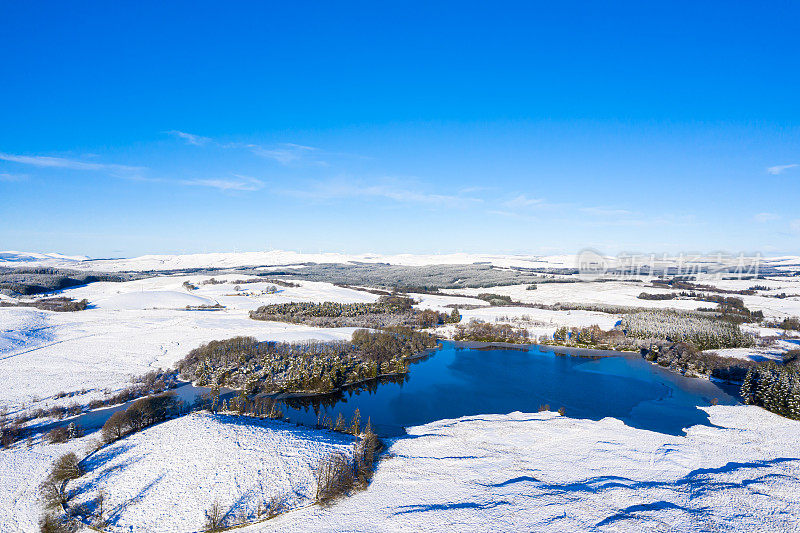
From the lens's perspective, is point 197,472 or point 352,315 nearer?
point 197,472

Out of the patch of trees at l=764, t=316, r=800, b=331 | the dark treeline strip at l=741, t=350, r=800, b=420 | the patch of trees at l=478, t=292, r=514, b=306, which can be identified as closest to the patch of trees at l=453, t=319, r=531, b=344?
the dark treeline strip at l=741, t=350, r=800, b=420

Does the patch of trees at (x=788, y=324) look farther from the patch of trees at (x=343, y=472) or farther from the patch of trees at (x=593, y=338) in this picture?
the patch of trees at (x=343, y=472)

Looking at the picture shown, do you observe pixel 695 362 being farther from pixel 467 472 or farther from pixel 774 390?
pixel 467 472

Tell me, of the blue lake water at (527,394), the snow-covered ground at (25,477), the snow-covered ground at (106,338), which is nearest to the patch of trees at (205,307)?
the snow-covered ground at (106,338)

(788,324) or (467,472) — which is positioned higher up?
(788,324)

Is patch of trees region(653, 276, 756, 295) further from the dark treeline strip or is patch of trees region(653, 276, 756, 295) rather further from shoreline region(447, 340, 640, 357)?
the dark treeline strip

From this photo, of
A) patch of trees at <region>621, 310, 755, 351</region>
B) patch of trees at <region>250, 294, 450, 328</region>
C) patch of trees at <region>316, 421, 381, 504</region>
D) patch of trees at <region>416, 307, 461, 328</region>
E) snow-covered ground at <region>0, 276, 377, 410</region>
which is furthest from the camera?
patch of trees at <region>416, 307, 461, 328</region>

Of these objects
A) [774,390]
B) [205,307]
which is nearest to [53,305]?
A: [205,307]
